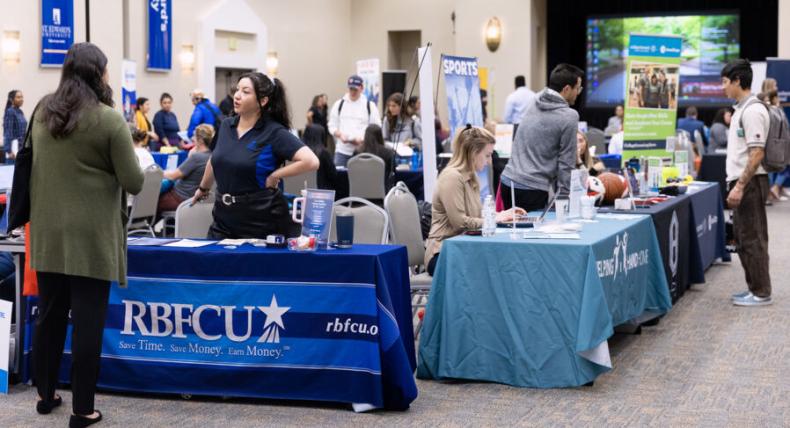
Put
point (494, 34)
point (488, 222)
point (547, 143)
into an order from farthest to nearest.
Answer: point (494, 34) < point (547, 143) < point (488, 222)

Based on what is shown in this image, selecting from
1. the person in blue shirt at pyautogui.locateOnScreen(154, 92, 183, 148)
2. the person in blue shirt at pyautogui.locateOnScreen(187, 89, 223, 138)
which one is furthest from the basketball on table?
the person in blue shirt at pyautogui.locateOnScreen(154, 92, 183, 148)

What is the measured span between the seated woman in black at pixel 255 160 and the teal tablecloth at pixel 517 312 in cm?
72

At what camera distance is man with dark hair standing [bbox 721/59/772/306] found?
20.4ft

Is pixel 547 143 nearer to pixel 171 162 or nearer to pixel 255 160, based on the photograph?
pixel 255 160

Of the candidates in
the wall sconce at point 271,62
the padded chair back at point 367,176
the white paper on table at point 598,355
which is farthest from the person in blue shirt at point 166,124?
the white paper on table at point 598,355

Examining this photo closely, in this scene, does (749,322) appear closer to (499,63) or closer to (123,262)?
(123,262)

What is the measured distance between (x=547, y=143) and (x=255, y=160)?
76.7 inches

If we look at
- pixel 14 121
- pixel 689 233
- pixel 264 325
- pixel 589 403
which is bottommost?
pixel 589 403

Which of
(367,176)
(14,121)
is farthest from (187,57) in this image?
(367,176)

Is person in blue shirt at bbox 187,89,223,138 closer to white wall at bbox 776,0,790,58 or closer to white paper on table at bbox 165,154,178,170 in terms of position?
white paper on table at bbox 165,154,178,170

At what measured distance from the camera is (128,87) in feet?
43.5

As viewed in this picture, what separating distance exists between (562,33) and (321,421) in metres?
17.6

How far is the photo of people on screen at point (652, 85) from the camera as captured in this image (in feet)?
24.5

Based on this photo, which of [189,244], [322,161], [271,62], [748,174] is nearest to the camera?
[189,244]
